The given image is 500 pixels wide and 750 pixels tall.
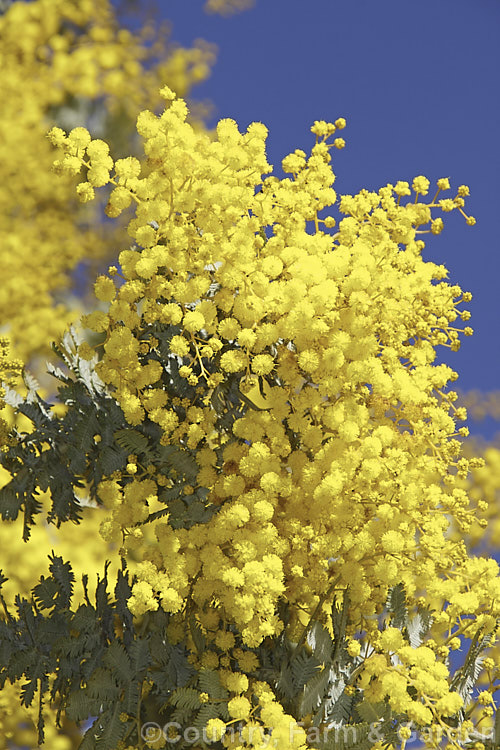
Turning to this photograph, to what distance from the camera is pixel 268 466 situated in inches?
45.5

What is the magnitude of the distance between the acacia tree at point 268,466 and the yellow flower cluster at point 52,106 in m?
1.84

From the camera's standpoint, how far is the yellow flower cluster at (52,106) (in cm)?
313

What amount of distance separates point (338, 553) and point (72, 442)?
1.62 feet

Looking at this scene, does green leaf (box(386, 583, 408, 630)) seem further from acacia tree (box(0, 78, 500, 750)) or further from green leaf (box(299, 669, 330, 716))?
green leaf (box(299, 669, 330, 716))

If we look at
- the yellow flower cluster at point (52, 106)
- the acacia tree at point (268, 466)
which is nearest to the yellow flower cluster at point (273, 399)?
the acacia tree at point (268, 466)

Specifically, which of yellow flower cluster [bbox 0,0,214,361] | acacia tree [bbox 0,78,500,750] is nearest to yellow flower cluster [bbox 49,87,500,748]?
acacia tree [bbox 0,78,500,750]

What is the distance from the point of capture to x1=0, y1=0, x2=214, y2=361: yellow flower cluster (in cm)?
313

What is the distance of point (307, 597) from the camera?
4.25 feet

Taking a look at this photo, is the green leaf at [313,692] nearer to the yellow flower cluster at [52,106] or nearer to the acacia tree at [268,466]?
the acacia tree at [268,466]

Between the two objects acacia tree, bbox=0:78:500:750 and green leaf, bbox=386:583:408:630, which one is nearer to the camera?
acacia tree, bbox=0:78:500:750

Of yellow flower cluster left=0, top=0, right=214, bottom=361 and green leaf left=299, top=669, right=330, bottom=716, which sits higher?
yellow flower cluster left=0, top=0, right=214, bottom=361

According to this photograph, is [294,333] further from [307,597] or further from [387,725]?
[387,725]

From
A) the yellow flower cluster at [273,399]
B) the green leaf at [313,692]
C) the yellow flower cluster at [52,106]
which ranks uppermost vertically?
the yellow flower cluster at [52,106]

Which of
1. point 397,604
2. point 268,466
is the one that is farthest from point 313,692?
point 268,466
